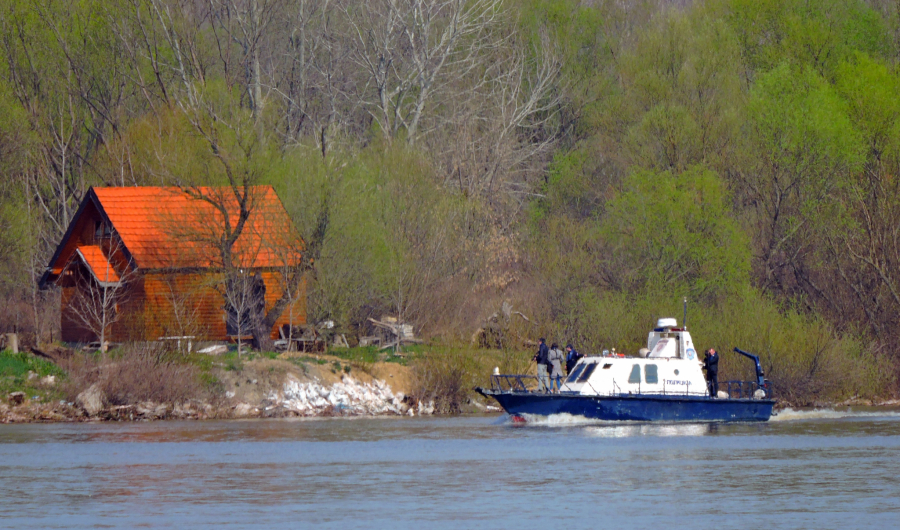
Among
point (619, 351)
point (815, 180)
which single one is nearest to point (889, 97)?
point (815, 180)

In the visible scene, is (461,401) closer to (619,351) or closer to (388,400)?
(388,400)

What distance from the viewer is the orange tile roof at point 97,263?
45094 mm

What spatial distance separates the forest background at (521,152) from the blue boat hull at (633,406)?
270 inches

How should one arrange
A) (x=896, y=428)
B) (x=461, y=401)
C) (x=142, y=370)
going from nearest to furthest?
1. (x=896, y=428)
2. (x=142, y=370)
3. (x=461, y=401)

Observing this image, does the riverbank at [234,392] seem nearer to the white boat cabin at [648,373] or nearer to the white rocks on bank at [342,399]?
the white rocks on bank at [342,399]

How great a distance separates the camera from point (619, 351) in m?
43.0

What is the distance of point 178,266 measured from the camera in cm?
4456

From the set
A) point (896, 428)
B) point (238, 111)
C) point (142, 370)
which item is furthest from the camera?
point (238, 111)

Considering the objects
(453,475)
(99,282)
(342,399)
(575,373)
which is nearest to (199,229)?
(99,282)

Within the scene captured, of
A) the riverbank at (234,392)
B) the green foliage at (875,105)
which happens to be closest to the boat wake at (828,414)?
the riverbank at (234,392)

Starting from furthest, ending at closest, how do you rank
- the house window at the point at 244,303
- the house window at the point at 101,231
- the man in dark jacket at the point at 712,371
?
the house window at the point at 101,231 → the house window at the point at 244,303 → the man in dark jacket at the point at 712,371

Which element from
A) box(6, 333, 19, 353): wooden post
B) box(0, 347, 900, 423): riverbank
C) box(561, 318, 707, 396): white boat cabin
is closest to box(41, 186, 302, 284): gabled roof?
box(0, 347, 900, 423): riverbank

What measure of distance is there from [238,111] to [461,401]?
12631mm

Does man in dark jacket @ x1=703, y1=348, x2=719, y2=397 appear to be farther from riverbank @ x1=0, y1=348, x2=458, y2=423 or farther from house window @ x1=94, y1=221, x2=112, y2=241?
house window @ x1=94, y1=221, x2=112, y2=241
